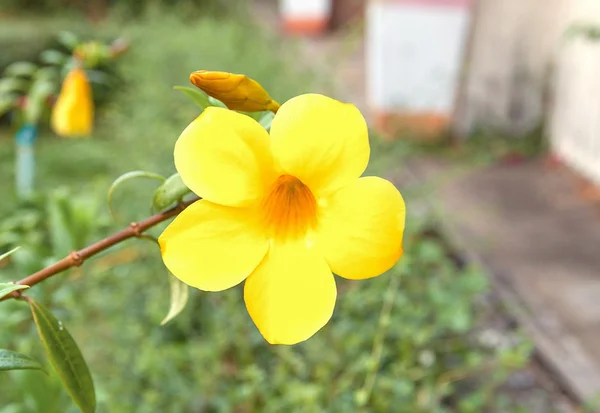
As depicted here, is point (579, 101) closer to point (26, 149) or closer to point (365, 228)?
point (26, 149)

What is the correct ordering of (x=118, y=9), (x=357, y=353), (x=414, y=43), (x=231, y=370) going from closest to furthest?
(x=357, y=353)
(x=231, y=370)
(x=414, y=43)
(x=118, y=9)

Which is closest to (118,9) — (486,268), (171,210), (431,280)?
(486,268)

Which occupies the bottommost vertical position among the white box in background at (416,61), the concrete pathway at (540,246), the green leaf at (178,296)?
the concrete pathway at (540,246)

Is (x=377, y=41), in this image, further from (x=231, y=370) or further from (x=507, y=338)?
(x=231, y=370)

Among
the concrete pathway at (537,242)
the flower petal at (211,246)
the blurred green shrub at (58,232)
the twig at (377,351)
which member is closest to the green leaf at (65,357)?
the flower petal at (211,246)

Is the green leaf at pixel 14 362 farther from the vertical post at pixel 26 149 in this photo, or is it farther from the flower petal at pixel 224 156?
the vertical post at pixel 26 149

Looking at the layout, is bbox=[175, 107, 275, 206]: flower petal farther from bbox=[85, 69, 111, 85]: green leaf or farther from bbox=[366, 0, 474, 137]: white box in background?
bbox=[366, 0, 474, 137]: white box in background
